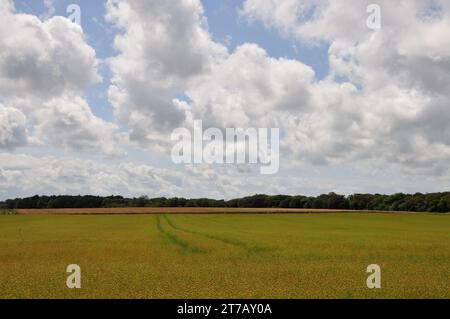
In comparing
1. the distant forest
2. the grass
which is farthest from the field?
the distant forest

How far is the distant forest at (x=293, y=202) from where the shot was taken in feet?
549

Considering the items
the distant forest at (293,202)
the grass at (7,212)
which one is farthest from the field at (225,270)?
the distant forest at (293,202)

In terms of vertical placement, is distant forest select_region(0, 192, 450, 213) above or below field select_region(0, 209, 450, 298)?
above

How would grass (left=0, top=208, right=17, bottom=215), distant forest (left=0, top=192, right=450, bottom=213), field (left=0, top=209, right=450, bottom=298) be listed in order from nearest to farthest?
field (left=0, top=209, right=450, bottom=298) → grass (left=0, top=208, right=17, bottom=215) → distant forest (left=0, top=192, right=450, bottom=213)

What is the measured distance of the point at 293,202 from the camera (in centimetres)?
18912

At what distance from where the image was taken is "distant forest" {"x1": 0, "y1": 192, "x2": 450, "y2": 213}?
16725 centimetres

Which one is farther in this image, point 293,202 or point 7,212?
point 293,202

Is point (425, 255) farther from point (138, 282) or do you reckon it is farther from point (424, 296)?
point (138, 282)

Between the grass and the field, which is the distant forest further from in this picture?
the field

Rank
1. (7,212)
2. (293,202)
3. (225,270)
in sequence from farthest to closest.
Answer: (293,202) → (7,212) → (225,270)

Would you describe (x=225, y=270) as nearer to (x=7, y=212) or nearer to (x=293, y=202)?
(x=7, y=212)

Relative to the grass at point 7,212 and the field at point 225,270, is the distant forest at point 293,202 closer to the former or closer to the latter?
the grass at point 7,212

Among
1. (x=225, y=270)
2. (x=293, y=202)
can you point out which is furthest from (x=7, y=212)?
(x=225, y=270)

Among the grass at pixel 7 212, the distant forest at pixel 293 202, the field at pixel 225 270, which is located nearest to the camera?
the field at pixel 225 270
